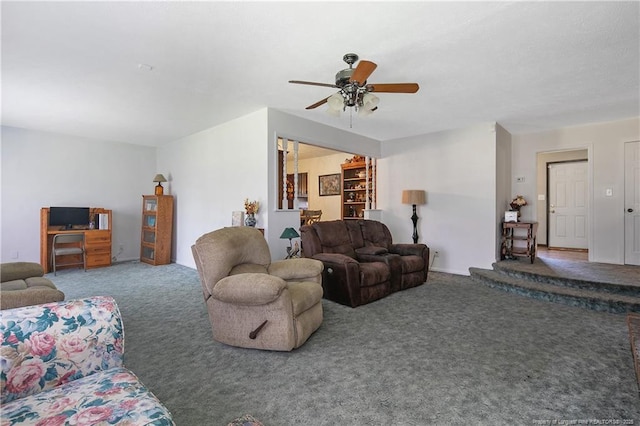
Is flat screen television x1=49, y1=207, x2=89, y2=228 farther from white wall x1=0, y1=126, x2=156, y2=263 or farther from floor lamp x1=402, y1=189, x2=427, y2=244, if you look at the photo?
floor lamp x1=402, y1=189, x2=427, y2=244

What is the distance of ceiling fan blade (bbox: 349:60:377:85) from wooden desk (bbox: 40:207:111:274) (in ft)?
19.0

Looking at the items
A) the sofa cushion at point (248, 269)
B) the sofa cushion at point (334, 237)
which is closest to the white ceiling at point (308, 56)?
the sofa cushion at point (334, 237)

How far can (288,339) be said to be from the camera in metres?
2.40

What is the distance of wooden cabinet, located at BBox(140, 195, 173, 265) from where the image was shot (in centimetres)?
616

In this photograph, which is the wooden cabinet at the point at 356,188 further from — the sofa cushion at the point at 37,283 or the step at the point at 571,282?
the sofa cushion at the point at 37,283

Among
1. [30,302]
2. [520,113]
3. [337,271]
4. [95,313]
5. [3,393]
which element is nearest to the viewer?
[3,393]

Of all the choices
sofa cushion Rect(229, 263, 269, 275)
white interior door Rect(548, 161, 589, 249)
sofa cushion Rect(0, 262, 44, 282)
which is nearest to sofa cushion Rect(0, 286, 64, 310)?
sofa cushion Rect(229, 263, 269, 275)

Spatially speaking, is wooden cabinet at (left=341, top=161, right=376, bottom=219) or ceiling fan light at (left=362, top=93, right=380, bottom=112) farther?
wooden cabinet at (left=341, top=161, right=376, bottom=219)

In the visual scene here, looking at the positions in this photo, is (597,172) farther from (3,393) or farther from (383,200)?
(3,393)

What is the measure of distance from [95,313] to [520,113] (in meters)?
5.47

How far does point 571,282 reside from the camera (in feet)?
13.0

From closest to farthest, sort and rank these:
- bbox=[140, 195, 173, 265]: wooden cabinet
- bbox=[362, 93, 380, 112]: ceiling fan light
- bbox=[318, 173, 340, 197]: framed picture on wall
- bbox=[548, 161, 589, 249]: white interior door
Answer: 1. bbox=[362, 93, 380, 112]: ceiling fan light
2. bbox=[140, 195, 173, 265]: wooden cabinet
3. bbox=[548, 161, 589, 249]: white interior door
4. bbox=[318, 173, 340, 197]: framed picture on wall

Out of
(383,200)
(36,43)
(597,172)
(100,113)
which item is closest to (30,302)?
(36,43)

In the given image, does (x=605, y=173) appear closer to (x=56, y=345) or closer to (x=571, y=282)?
(x=571, y=282)
